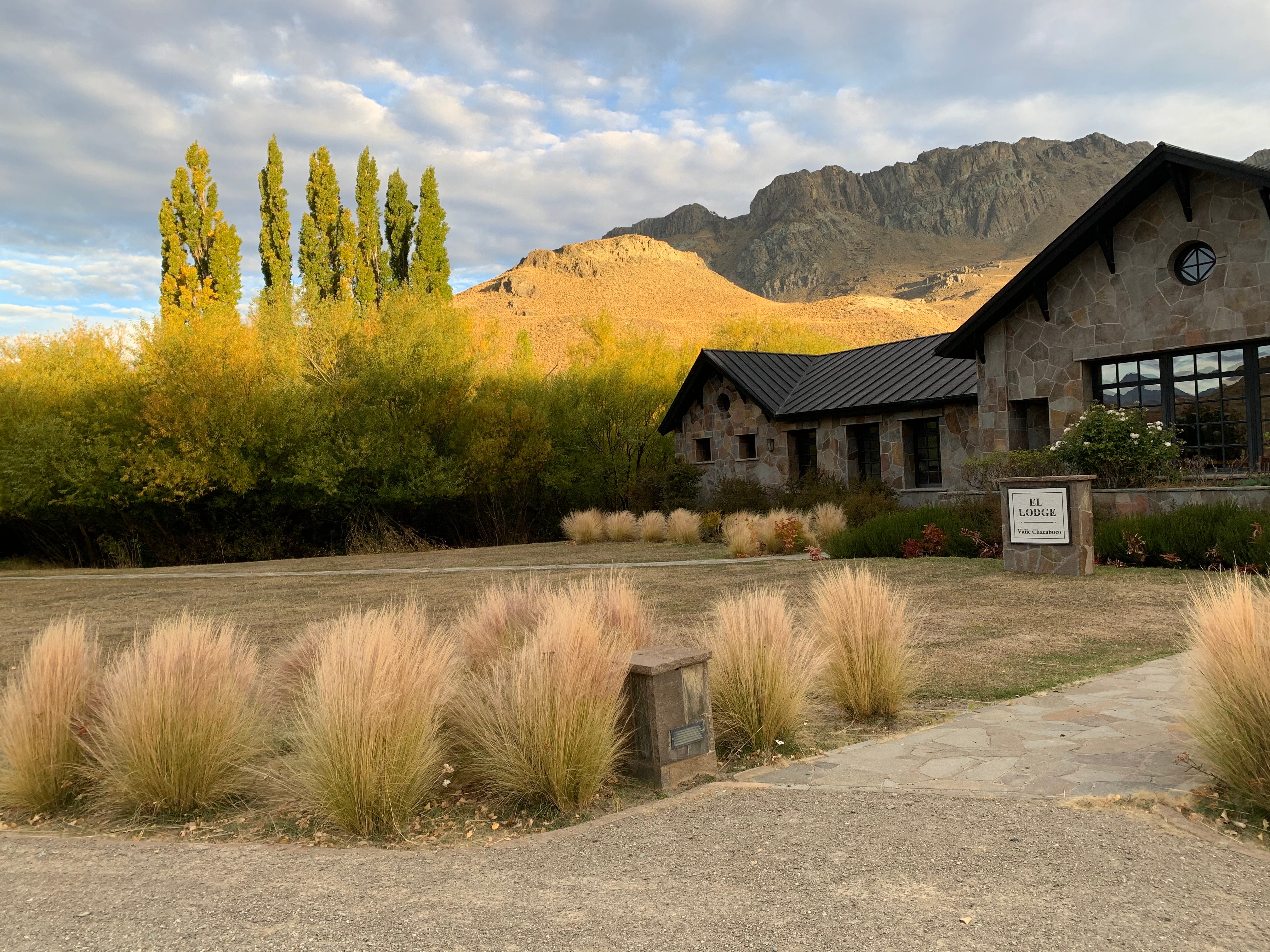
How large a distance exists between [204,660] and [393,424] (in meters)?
19.4

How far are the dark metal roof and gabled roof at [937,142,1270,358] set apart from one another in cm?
160

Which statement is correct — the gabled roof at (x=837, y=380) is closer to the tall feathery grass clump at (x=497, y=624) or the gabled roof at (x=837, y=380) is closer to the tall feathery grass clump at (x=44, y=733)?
the tall feathery grass clump at (x=497, y=624)

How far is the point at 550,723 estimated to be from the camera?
4164mm

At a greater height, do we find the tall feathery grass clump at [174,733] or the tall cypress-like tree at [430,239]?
A: the tall cypress-like tree at [430,239]

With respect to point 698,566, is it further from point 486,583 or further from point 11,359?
point 11,359

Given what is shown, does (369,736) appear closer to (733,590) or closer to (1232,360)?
(733,590)

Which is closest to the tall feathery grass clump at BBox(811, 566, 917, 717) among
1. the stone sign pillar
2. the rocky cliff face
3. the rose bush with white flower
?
the stone sign pillar

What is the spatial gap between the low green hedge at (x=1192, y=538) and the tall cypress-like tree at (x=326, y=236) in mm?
25977

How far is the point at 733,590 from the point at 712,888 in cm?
789

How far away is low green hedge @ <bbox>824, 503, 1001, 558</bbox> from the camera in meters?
13.3

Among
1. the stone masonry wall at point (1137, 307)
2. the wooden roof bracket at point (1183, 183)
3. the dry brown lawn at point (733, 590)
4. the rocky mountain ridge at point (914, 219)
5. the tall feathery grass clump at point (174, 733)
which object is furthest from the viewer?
the rocky mountain ridge at point (914, 219)

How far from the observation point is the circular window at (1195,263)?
13961mm

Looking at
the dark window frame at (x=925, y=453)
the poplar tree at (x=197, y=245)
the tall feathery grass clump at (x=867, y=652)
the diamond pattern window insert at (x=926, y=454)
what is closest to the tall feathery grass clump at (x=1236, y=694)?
the tall feathery grass clump at (x=867, y=652)

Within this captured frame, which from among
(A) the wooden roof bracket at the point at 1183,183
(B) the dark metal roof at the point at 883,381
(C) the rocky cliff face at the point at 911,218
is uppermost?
(C) the rocky cliff face at the point at 911,218
